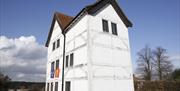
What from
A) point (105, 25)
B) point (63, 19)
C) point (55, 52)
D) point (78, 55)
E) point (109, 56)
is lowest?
point (109, 56)

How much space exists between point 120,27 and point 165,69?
82.9 feet

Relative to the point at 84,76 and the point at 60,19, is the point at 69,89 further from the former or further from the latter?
the point at 60,19

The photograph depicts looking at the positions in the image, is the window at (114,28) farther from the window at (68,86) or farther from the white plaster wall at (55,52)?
the window at (68,86)

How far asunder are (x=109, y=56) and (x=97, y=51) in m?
1.26

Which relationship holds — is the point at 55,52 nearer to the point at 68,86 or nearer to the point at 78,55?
the point at 68,86

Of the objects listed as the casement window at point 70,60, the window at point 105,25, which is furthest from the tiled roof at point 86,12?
the casement window at point 70,60

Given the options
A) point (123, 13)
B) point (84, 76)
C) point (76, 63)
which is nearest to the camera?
point (84, 76)

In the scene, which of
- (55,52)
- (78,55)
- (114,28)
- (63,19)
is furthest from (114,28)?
(55,52)

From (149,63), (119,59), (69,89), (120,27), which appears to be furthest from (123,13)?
(149,63)

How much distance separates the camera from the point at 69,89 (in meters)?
14.3

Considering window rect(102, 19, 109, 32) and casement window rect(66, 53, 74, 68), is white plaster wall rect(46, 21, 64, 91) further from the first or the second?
window rect(102, 19, 109, 32)

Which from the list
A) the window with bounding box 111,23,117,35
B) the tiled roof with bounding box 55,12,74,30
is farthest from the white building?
the tiled roof with bounding box 55,12,74,30

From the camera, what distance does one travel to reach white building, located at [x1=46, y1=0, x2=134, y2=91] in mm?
12172

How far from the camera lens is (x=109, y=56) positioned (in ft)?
43.0
